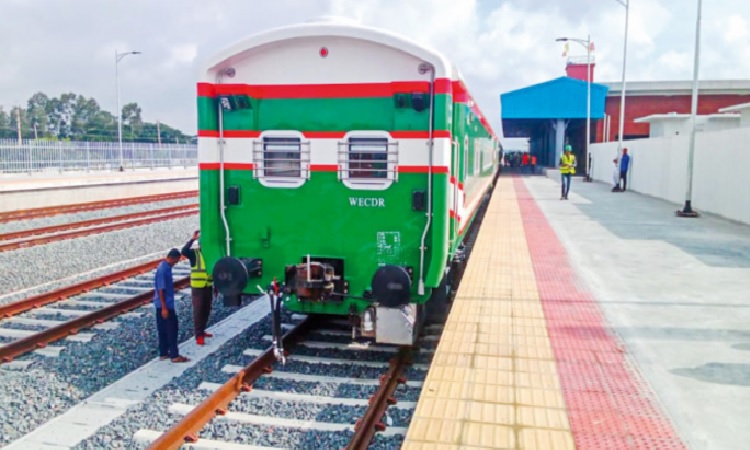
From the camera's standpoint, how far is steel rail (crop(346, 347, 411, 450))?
521 centimetres

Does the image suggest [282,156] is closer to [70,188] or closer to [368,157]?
[368,157]

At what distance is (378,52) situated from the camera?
6.68m

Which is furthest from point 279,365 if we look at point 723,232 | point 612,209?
point 612,209

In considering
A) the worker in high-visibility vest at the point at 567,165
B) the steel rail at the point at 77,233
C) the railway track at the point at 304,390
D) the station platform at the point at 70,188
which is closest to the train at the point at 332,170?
the railway track at the point at 304,390

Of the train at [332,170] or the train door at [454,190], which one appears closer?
the train at [332,170]

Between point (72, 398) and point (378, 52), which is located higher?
point (378, 52)

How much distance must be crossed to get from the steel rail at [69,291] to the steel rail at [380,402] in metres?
5.54

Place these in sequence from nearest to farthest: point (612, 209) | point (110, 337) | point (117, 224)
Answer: point (110, 337) → point (117, 224) → point (612, 209)

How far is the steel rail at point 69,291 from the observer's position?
9.13m

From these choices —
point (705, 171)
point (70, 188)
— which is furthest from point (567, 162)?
point (70, 188)

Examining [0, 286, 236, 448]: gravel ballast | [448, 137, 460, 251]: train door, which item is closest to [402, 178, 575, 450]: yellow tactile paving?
[448, 137, 460, 251]: train door

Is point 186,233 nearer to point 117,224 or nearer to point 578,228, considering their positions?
point 117,224

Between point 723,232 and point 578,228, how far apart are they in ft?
10.6

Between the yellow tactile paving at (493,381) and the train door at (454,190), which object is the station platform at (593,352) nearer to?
the yellow tactile paving at (493,381)
